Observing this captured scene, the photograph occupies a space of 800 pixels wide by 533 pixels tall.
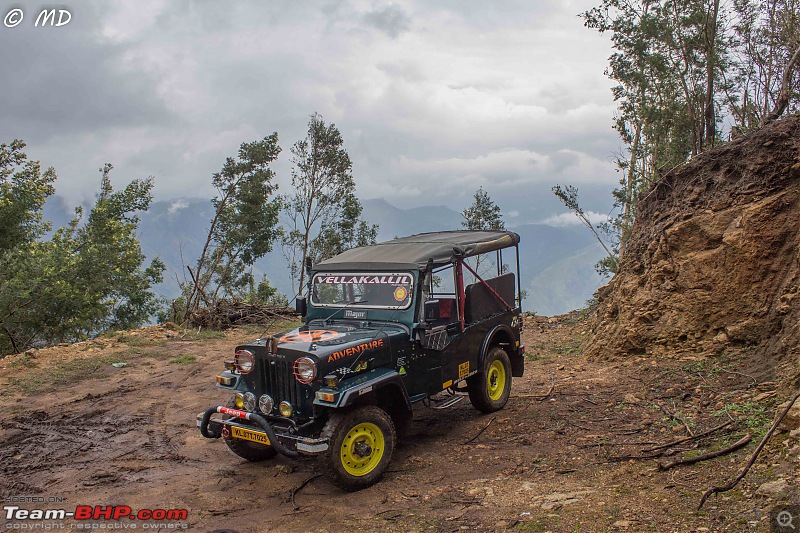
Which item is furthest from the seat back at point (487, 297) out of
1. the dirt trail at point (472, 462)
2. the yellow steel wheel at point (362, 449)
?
the yellow steel wheel at point (362, 449)

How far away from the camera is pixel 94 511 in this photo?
5.21m

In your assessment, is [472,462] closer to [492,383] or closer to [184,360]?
[492,383]

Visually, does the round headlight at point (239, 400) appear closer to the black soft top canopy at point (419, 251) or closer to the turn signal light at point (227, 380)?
the turn signal light at point (227, 380)

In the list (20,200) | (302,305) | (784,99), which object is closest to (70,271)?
(20,200)

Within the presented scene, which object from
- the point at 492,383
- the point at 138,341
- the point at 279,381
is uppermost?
the point at 138,341

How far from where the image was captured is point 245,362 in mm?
5934

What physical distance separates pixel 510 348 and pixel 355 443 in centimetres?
346

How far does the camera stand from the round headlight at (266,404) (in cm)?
572

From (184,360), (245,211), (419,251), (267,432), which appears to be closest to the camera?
(267,432)

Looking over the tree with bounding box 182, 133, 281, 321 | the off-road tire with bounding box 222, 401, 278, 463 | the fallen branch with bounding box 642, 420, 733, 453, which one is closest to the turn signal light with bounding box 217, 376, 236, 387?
the off-road tire with bounding box 222, 401, 278, 463

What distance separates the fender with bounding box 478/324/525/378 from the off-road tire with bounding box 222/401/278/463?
293 cm

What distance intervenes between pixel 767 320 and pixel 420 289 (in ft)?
16.4

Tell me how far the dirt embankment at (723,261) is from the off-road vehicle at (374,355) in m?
2.65

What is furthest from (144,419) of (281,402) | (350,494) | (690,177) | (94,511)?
(690,177)
